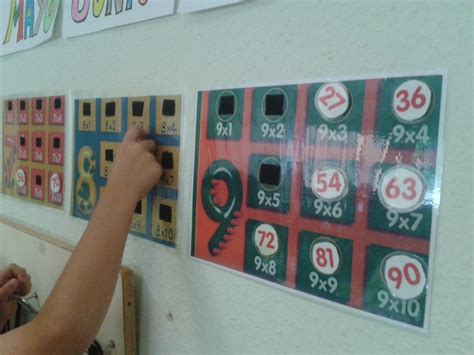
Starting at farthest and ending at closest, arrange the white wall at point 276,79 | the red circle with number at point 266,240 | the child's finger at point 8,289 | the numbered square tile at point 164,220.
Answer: the child's finger at point 8,289 < the numbered square tile at point 164,220 < the red circle with number at point 266,240 < the white wall at point 276,79

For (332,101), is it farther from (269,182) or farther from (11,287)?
(11,287)

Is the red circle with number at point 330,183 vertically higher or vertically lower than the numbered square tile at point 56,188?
higher

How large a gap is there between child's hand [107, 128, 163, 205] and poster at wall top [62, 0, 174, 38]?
6.7 inches

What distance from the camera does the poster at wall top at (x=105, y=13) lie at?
49 centimetres

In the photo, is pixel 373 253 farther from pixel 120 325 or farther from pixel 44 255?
pixel 44 255

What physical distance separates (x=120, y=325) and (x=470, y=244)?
46cm

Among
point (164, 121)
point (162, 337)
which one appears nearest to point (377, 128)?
point (164, 121)

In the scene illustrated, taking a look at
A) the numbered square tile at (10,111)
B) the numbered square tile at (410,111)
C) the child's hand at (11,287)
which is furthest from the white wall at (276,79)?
the numbered square tile at (10,111)

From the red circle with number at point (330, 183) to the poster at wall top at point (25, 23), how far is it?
22.6 inches

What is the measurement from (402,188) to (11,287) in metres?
0.65

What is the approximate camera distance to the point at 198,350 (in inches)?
18.7

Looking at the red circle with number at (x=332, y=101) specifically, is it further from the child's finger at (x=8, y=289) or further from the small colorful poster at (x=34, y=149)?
the child's finger at (x=8, y=289)

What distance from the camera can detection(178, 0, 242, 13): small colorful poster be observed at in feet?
1.36

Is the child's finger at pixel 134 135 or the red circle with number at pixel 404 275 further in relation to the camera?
the child's finger at pixel 134 135
